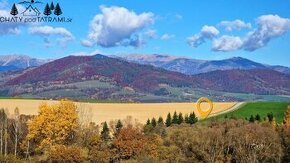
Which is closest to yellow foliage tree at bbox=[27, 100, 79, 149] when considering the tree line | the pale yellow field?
the tree line

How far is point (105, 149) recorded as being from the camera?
350ft

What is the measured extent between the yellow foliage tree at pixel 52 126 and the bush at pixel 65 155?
5794 millimetres

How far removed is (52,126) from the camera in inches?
4286

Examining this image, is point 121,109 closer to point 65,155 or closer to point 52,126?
point 52,126

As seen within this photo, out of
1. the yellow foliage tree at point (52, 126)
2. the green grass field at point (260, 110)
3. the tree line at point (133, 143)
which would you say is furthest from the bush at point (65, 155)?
the green grass field at point (260, 110)

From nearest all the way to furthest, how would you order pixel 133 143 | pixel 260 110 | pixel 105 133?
pixel 133 143, pixel 105 133, pixel 260 110

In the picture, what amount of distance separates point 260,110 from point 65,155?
93.2 m

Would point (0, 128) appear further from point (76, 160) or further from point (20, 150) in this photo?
point (76, 160)

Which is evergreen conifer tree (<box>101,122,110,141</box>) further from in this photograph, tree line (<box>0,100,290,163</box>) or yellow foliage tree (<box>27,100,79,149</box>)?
yellow foliage tree (<box>27,100,79,149</box>)

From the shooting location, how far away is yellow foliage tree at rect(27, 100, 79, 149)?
108562 millimetres

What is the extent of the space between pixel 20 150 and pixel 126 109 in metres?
62.8

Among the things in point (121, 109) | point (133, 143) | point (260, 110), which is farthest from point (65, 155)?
point (260, 110)

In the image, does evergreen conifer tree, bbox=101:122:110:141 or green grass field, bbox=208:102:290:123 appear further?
green grass field, bbox=208:102:290:123

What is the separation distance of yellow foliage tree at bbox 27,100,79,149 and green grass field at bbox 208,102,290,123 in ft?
191
